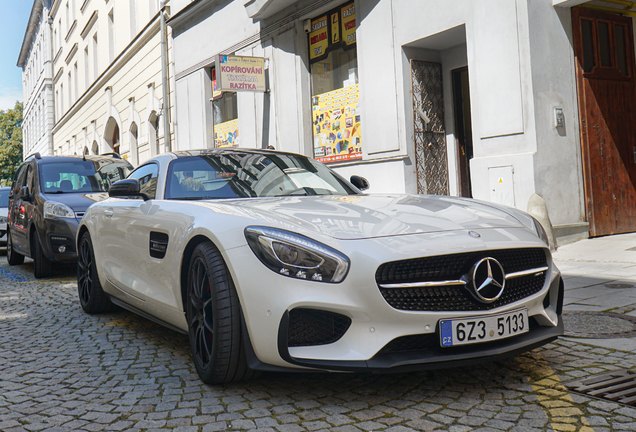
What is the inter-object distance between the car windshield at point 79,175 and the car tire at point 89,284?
3139 millimetres

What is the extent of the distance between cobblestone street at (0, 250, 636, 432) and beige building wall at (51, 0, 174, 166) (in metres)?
15.5

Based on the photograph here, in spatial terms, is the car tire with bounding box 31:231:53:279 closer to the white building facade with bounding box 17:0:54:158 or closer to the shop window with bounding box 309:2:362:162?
the shop window with bounding box 309:2:362:162

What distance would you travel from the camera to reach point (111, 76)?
987 inches

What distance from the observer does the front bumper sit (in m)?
2.59

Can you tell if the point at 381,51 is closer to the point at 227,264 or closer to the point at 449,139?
the point at 449,139

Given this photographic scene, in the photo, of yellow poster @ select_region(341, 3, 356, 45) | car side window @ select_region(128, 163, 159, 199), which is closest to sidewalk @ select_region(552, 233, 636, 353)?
car side window @ select_region(128, 163, 159, 199)

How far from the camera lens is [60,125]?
40250 mm

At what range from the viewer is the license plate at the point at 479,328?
263cm

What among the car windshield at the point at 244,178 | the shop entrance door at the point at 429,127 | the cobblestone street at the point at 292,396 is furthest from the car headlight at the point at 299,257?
the shop entrance door at the point at 429,127

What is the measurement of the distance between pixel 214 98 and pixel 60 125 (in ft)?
92.8

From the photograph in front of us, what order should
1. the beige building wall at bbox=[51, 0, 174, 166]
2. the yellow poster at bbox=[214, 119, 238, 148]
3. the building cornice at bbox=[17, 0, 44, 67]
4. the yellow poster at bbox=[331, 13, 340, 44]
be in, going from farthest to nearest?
the building cornice at bbox=[17, 0, 44, 67], the beige building wall at bbox=[51, 0, 174, 166], the yellow poster at bbox=[214, 119, 238, 148], the yellow poster at bbox=[331, 13, 340, 44]

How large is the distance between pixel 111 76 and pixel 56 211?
62.5 feet

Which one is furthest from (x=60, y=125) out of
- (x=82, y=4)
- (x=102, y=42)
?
(x=102, y=42)

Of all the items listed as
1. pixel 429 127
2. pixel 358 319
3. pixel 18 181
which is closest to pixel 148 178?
pixel 358 319
